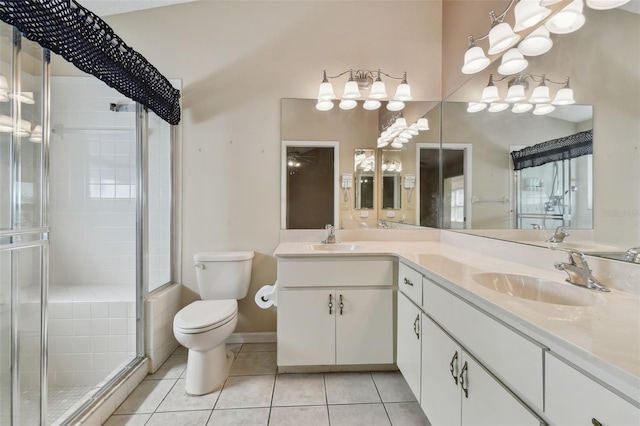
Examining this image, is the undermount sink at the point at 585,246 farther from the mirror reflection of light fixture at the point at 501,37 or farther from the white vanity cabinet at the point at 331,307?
the mirror reflection of light fixture at the point at 501,37

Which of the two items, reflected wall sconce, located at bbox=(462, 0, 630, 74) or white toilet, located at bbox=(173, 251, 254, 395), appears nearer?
reflected wall sconce, located at bbox=(462, 0, 630, 74)

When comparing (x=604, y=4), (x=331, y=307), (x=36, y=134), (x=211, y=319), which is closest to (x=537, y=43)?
(x=604, y=4)

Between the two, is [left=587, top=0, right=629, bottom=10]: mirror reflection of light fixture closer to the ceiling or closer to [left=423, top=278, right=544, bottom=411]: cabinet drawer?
[left=423, top=278, right=544, bottom=411]: cabinet drawer

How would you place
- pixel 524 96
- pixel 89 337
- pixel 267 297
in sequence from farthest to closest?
1. pixel 267 297
2. pixel 89 337
3. pixel 524 96

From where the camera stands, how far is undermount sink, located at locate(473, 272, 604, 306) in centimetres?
92

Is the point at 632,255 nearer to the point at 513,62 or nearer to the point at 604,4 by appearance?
the point at 604,4

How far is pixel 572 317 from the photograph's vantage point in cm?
70

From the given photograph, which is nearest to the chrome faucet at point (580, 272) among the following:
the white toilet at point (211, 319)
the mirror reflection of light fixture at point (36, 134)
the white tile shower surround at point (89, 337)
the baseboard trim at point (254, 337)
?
the white toilet at point (211, 319)

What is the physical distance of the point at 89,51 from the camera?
4.06 ft

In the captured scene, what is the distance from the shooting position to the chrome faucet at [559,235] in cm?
118

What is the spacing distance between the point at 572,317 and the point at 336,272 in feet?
3.80

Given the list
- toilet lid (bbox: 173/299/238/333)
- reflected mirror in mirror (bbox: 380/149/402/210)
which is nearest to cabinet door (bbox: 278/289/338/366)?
toilet lid (bbox: 173/299/238/333)

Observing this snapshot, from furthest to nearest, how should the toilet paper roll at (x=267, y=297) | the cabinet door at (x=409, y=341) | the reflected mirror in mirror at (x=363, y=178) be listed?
→ the reflected mirror in mirror at (x=363, y=178) < the toilet paper roll at (x=267, y=297) < the cabinet door at (x=409, y=341)

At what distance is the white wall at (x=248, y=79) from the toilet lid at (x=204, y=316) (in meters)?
0.43
